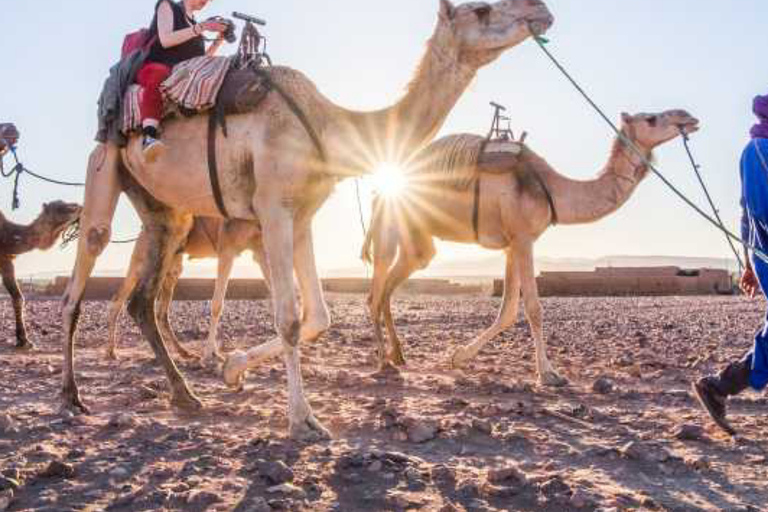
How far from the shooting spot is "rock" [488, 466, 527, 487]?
3871 millimetres

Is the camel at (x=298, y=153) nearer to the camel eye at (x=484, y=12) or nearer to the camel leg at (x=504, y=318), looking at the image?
the camel eye at (x=484, y=12)

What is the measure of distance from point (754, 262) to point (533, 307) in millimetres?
3219

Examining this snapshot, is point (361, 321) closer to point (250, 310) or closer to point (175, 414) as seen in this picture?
point (250, 310)

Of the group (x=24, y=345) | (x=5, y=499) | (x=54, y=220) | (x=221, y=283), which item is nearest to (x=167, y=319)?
(x=221, y=283)

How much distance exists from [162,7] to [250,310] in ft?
48.4

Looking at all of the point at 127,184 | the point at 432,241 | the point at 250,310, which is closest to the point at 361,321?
the point at 250,310

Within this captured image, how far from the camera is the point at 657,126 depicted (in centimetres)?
891

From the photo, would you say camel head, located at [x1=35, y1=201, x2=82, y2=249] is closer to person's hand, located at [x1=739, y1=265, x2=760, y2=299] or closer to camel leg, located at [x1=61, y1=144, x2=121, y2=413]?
camel leg, located at [x1=61, y1=144, x2=121, y2=413]

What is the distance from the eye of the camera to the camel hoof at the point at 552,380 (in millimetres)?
7555

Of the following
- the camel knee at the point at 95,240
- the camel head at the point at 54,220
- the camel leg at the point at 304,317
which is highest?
the camel head at the point at 54,220

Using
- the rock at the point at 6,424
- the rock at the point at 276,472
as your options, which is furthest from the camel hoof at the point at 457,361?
the rock at the point at 276,472

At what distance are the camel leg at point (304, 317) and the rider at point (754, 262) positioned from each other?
2.55 m

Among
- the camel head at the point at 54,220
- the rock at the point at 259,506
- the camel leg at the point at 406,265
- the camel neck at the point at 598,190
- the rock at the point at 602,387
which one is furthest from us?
the camel head at the point at 54,220

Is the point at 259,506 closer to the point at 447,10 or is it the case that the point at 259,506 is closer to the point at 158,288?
the point at 158,288
